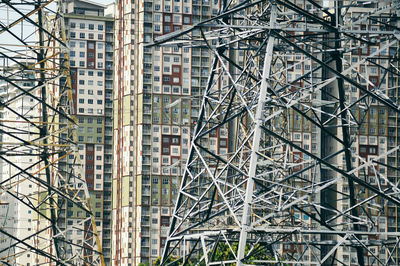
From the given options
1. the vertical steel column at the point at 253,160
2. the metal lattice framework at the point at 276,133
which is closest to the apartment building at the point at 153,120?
the metal lattice framework at the point at 276,133

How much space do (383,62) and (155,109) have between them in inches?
1679

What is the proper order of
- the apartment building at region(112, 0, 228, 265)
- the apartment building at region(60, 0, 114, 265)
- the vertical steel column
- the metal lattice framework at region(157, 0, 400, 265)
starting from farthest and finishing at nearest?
the apartment building at region(60, 0, 114, 265), the apartment building at region(112, 0, 228, 265), the metal lattice framework at region(157, 0, 400, 265), the vertical steel column

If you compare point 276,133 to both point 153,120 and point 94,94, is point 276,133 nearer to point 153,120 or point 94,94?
point 153,120

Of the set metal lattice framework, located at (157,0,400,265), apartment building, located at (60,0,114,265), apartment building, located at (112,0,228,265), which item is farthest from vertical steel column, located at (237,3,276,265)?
apartment building, located at (60,0,114,265)

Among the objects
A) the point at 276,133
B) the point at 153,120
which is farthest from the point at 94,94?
the point at 276,133

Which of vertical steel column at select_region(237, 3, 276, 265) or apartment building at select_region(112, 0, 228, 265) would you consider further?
apartment building at select_region(112, 0, 228, 265)

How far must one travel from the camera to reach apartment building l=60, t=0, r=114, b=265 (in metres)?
192

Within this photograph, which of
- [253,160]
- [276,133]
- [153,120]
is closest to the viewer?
[253,160]

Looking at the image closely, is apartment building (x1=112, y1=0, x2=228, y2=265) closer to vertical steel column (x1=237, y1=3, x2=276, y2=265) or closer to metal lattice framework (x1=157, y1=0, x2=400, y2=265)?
metal lattice framework (x1=157, y1=0, x2=400, y2=265)

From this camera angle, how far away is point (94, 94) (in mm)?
195375

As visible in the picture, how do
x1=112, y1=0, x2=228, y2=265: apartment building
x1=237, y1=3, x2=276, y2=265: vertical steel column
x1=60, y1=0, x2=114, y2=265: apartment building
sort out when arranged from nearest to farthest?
x1=237, y1=3, x2=276, y2=265: vertical steel column, x1=112, y1=0, x2=228, y2=265: apartment building, x1=60, y1=0, x2=114, y2=265: apartment building

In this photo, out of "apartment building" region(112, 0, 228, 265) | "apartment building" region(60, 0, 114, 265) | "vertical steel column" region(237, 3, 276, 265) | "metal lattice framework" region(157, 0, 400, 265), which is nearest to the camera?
"vertical steel column" region(237, 3, 276, 265)

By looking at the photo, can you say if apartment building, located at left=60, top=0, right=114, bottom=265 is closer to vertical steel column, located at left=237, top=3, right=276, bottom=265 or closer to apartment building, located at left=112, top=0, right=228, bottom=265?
apartment building, located at left=112, top=0, right=228, bottom=265

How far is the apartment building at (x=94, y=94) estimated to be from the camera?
192125 mm
